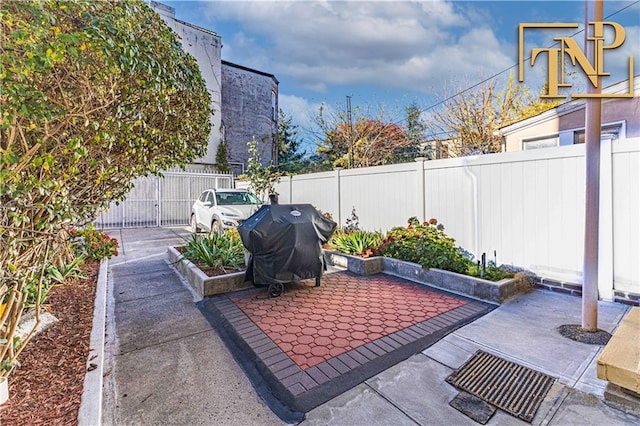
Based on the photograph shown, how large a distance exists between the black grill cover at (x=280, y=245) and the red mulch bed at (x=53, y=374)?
6.88ft

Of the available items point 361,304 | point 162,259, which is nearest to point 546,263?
point 361,304

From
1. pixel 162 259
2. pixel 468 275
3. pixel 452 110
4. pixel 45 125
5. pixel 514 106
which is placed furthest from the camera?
pixel 452 110

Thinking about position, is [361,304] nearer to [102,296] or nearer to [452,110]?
[102,296]

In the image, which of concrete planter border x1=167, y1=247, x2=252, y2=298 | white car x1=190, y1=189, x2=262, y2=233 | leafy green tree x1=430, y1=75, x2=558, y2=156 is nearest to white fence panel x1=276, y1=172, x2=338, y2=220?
white car x1=190, y1=189, x2=262, y2=233

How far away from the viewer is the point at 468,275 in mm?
4781

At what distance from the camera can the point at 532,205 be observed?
4852 millimetres

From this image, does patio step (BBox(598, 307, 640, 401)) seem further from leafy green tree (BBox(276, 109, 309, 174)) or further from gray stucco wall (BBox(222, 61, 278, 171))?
leafy green tree (BBox(276, 109, 309, 174))

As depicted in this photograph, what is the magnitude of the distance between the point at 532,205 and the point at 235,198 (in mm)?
7986

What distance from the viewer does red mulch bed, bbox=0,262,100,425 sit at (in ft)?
6.80

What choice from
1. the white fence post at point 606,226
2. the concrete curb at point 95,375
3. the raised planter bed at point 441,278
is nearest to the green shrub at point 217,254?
the concrete curb at point 95,375

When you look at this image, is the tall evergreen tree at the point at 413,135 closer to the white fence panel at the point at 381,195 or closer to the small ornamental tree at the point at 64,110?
the white fence panel at the point at 381,195

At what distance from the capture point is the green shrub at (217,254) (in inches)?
214

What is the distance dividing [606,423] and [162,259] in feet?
24.9

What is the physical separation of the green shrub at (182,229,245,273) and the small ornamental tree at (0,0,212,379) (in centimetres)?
273
